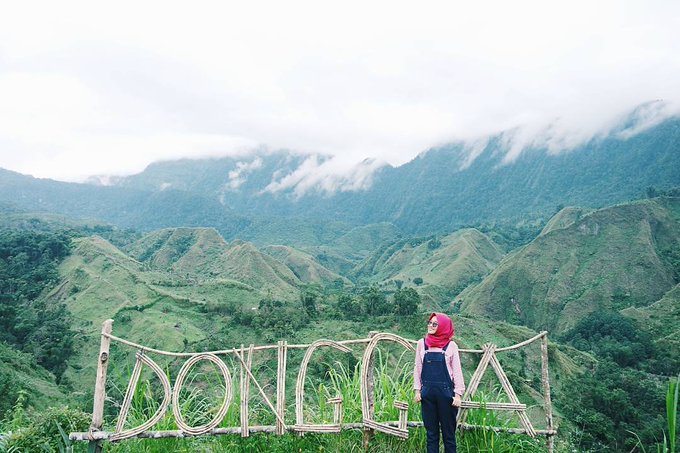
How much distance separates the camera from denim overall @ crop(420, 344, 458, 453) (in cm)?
407

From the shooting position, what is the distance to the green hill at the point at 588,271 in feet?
212

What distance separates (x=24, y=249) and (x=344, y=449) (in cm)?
6962

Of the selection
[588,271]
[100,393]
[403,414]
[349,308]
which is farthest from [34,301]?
[588,271]

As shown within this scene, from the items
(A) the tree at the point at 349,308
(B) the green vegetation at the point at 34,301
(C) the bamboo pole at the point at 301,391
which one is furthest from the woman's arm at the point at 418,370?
(B) the green vegetation at the point at 34,301

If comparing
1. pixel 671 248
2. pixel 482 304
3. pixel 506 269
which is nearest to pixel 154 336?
pixel 482 304

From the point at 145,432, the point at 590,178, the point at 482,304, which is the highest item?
the point at 590,178

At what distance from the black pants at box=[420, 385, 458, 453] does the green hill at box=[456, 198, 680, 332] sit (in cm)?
6633

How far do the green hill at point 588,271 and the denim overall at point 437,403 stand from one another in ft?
218

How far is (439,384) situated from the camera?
4.09 meters

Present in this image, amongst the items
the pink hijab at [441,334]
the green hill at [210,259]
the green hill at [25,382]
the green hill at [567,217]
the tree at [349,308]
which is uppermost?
the green hill at [567,217]

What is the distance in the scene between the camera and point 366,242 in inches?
7480

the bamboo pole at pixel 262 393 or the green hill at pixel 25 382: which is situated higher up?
the bamboo pole at pixel 262 393

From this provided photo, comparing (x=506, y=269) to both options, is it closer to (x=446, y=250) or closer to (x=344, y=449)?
(x=446, y=250)

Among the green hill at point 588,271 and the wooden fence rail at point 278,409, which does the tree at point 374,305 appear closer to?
the green hill at point 588,271
